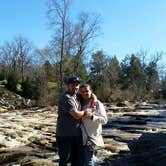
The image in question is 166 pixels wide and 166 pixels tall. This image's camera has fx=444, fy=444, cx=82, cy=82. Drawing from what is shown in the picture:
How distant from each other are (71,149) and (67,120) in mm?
559

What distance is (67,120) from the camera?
7180 mm

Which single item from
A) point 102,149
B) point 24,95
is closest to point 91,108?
point 102,149

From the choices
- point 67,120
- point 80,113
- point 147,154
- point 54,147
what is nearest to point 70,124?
point 67,120

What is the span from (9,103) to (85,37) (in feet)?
45.1

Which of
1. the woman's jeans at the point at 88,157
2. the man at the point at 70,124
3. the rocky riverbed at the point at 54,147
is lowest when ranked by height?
the rocky riverbed at the point at 54,147

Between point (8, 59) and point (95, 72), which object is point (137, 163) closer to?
point (95, 72)

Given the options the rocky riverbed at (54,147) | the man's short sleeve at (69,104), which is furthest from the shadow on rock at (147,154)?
the man's short sleeve at (69,104)

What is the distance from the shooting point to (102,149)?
13.6 metres

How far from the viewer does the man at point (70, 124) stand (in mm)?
7141

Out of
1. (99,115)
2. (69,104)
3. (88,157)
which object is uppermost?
(69,104)

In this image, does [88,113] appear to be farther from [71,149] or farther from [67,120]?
[71,149]

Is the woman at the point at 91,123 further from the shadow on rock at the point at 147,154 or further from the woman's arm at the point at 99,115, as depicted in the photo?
the shadow on rock at the point at 147,154

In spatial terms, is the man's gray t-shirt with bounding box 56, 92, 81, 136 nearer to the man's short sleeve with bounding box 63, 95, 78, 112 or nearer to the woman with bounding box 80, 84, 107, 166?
the man's short sleeve with bounding box 63, 95, 78, 112

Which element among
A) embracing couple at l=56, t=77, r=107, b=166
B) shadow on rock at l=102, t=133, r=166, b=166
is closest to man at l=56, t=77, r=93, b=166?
embracing couple at l=56, t=77, r=107, b=166
